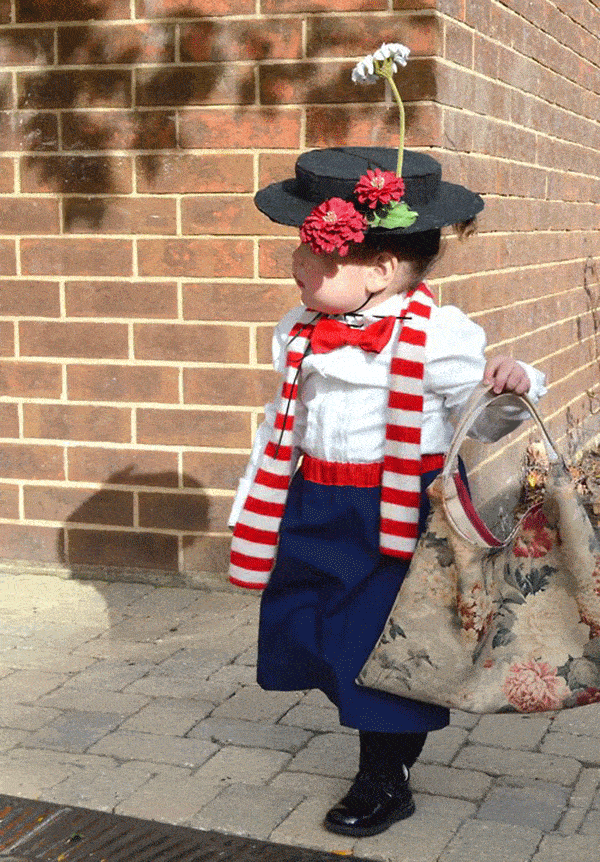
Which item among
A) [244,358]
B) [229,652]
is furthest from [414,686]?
[244,358]

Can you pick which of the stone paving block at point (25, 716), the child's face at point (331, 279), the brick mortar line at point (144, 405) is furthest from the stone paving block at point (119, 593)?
the child's face at point (331, 279)

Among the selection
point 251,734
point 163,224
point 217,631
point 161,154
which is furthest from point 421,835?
point 161,154

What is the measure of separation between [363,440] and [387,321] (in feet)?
0.97

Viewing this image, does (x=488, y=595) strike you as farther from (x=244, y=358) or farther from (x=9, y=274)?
(x=9, y=274)

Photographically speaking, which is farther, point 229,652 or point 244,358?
point 244,358

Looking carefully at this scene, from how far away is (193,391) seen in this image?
538 centimetres

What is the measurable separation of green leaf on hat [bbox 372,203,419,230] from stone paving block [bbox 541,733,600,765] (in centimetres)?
162

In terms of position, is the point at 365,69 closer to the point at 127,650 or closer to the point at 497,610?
the point at 497,610

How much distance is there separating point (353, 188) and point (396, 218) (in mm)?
142

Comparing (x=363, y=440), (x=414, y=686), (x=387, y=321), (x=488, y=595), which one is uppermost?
(x=387, y=321)

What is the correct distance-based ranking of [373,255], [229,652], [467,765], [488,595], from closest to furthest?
1. [488,595]
2. [373,255]
3. [467,765]
4. [229,652]

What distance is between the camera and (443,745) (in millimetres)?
3908

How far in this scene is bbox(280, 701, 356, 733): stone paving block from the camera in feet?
13.3

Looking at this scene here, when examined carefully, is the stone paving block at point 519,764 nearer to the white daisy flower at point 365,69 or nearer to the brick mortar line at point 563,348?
the white daisy flower at point 365,69
